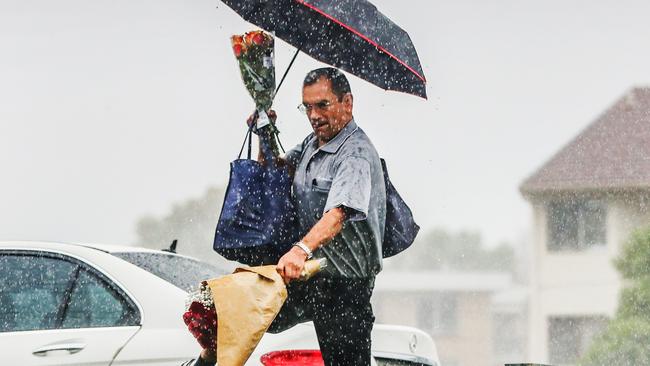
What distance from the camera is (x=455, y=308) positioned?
46.5 meters

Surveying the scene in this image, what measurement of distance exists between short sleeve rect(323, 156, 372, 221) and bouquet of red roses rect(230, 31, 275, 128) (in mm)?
453

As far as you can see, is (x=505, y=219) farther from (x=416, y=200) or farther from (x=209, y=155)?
(x=209, y=155)

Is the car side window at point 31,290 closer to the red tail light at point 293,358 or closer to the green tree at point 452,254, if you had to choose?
the red tail light at point 293,358

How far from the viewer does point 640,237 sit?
72.8 feet

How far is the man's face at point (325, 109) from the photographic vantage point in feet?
15.1

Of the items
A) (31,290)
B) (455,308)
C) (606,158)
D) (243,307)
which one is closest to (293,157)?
(243,307)

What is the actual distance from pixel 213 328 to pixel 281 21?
4.43 ft

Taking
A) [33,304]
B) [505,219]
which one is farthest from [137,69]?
[33,304]

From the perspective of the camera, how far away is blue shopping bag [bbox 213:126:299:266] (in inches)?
181

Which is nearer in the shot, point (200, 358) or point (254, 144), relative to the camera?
point (200, 358)

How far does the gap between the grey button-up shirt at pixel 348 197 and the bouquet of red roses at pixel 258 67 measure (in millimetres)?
286

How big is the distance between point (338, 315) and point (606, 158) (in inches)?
1052

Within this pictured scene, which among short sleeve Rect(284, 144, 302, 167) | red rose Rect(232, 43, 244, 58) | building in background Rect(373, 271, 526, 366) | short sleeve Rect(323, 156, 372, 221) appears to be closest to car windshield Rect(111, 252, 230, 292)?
short sleeve Rect(284, 144, 302, 167)

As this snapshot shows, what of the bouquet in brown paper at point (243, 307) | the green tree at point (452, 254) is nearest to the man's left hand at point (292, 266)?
the bouquet in brown paper at point (243, 307)
